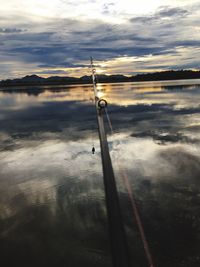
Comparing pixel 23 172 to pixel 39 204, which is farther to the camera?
pixel 23 172

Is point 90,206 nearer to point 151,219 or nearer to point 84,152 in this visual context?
point 151,219

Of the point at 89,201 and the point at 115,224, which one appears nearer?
the point at 115,224

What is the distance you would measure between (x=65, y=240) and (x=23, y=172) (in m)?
4.90

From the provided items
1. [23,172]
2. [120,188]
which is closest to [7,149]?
[23,172]

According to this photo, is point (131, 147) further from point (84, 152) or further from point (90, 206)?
point (90, 206)

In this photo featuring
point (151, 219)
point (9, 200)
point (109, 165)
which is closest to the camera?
point (151, 219)

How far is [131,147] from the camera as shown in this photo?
1291cm

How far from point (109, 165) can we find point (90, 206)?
8.88 ft

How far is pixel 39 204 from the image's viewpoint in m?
7.46

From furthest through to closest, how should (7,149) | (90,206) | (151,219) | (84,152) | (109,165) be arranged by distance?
(7,149) < (84,152) < (109,165) < (90,206) < (151,219)

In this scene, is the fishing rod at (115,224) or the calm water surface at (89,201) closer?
the fishing rod at (115,224)

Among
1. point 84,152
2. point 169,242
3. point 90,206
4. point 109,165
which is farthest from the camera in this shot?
point 84,152

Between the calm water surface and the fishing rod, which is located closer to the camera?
the fishing rod

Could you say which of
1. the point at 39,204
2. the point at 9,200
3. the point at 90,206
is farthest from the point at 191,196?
the point at 9,200
